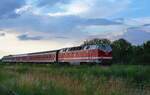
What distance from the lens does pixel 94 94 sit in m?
11.3

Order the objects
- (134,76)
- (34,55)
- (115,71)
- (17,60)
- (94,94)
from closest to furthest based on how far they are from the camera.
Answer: (94,94)
(134,76)
(115,71)
(34,55)
(17,60)

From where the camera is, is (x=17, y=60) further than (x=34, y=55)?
Yes

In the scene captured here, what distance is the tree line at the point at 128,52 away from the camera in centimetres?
5225

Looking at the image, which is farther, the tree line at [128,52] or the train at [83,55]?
the tree line at [128,52]

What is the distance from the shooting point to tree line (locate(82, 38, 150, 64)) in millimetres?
52253

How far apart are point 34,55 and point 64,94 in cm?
5580

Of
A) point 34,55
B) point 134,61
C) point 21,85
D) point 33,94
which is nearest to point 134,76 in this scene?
point 21,85

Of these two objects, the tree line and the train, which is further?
the tree line

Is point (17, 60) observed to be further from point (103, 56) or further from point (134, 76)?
point (134, 76)

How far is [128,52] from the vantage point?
78000 millimetres

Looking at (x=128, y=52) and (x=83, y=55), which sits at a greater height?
(x=128, y=52)

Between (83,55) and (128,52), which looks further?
(128,52)

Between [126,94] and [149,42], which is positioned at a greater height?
[149,42]

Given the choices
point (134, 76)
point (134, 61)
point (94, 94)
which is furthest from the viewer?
point (134, 61)
